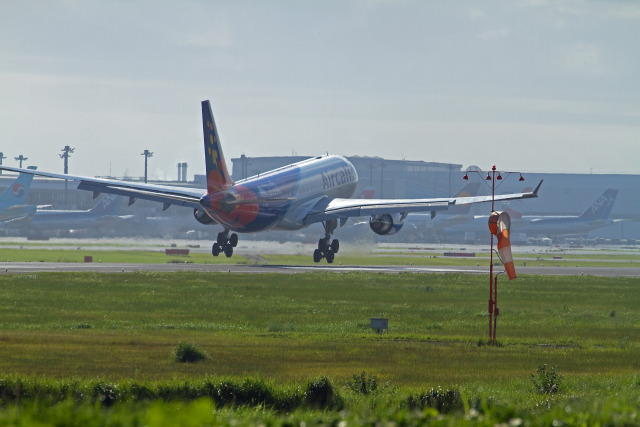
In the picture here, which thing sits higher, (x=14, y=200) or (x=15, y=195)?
(x=15, y=195)

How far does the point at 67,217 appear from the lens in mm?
162000

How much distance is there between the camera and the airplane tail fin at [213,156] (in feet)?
225

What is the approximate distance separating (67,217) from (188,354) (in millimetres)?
142969

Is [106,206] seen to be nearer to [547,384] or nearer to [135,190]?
[135,190]

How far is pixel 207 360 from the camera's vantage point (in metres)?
24.8

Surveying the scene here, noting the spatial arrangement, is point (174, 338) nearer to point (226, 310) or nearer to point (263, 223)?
point (226, 310)

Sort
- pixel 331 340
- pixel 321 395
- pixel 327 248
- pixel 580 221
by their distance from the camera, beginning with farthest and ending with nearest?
pixel 580 221, pixel 327 248, pixel 331 340, pixel 321 395

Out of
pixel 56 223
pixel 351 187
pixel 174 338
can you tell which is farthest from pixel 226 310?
pixel 56 223

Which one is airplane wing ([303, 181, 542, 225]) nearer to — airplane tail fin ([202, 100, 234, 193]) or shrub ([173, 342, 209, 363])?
airplane tail fin ([202, 100, 234, 193])

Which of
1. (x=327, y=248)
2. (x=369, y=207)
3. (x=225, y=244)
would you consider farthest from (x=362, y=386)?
(x=327, y=248)

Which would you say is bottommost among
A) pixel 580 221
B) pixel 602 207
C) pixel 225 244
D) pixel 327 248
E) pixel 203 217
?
pixel 327 248

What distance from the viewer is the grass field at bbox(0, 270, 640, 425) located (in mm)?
16875

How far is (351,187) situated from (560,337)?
56749 mm

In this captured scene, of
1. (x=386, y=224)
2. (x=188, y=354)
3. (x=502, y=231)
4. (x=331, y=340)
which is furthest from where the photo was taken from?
(x=386, y=224)
